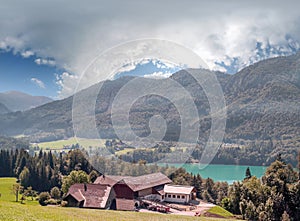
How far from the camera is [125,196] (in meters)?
39.4

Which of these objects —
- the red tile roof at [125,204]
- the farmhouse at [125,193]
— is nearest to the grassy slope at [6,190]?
the farmhouse at [125,193]

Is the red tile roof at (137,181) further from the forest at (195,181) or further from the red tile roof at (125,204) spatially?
the red tile roof at (125,204)

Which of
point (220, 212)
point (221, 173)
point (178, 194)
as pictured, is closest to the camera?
point (220, 212)

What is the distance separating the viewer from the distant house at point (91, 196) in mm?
34594

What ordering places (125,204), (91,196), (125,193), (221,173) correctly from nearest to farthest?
(125,204), (91,196), (125,193), (221,173)

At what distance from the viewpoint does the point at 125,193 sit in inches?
→ 1569

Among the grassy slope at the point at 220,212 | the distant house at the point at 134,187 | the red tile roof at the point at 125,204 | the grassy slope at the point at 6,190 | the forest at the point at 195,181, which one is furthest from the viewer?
the grassy slope at the point at 6,190

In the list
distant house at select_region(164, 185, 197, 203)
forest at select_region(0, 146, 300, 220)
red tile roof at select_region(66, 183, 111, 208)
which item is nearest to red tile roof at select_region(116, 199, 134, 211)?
red tile roof at select_region(66, 183, 111, 208)

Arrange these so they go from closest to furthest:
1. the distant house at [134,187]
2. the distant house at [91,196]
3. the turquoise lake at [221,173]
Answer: the distant house at [91,196] < the distant house at [134,187] < the turquoise lake at [221,173]

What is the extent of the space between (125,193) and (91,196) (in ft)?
17.0

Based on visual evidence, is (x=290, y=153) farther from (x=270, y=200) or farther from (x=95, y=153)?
(x=270, y=200)

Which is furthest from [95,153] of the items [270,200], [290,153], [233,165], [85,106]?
[290,153]

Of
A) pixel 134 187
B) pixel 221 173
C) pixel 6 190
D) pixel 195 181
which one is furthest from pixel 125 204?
pixel 221 173

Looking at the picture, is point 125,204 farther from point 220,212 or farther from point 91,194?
point 220,212
